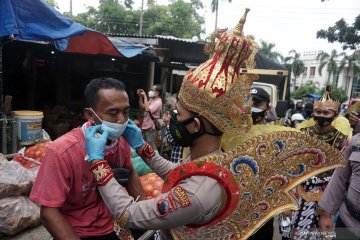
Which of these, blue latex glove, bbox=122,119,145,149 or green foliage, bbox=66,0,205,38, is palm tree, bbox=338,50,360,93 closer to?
green foliage, bbox=66,0,205,38

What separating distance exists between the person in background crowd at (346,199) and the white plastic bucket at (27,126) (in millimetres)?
4888

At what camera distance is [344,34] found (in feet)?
50.7

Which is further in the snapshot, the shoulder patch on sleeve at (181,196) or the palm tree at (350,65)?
the palm tree at (350,65)

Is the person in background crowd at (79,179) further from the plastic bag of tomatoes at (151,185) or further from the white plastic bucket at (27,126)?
the white plastic bucket at (27,126)

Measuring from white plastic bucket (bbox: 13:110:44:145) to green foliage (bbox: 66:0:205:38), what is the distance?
27782 mm

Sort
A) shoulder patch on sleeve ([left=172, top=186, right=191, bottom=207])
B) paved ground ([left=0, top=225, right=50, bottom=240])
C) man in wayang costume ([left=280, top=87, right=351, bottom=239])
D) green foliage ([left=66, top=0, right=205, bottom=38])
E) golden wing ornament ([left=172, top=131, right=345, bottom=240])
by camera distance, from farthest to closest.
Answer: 1. green foliage ([left=66, top=0, right=205, bottom=38])
2. paved ground ([left=0, top=225, right=50, bottom=240])
3. man in wayang costume ([left=280, top=87, right=351, bottom=239])
4. golden wing ornament ([left=172, top=131, right=345, bottom=240])
5. shoulder patch on sleeve ([left=172, top=186, right=191, bottom=207])

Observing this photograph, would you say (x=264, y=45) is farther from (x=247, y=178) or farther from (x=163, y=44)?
(x=247, y=178)

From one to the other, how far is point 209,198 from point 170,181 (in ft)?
0.69

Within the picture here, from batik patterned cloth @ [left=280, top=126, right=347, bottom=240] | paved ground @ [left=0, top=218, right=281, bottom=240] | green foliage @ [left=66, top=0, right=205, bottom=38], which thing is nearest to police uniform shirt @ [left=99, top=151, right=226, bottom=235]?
batik patterned cloth @ [left=280, top=126, right=347, bottom=240]

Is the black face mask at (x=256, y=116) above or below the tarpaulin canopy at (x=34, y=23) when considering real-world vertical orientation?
below

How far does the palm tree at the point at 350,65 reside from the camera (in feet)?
142

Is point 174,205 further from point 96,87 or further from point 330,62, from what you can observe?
point 330,62

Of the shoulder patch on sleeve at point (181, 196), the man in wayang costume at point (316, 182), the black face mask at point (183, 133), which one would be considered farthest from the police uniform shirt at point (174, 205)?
the man in wayang costume at point (316, 182)

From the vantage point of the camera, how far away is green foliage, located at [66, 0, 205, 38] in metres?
32.7
